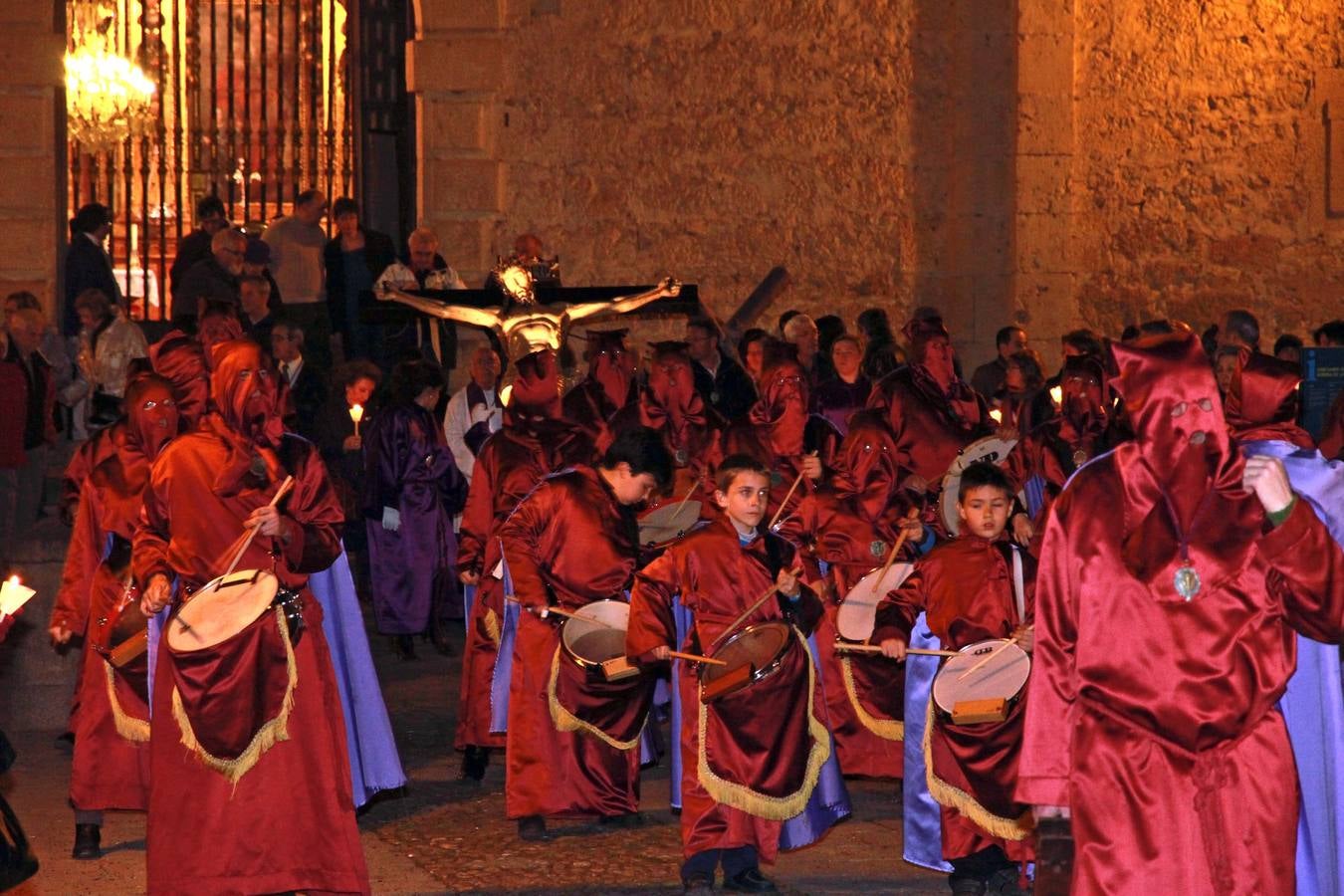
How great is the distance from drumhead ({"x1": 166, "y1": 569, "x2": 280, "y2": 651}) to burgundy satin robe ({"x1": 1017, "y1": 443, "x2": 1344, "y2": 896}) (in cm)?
271

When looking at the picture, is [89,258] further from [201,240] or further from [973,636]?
[973,636]

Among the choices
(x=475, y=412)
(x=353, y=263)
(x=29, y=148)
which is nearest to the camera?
(x=475, y=412)

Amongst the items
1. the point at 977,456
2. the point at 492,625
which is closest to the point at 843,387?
the point at 977,456

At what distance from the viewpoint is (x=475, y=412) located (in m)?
13.4

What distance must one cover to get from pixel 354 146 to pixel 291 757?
11544mm

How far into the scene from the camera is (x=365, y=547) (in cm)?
1459

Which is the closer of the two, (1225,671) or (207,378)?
(1225,671)

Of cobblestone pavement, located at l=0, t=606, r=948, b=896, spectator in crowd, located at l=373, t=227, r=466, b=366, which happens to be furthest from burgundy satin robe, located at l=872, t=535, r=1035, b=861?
spectator in crowd, located at l=373, t=227, r=466, b=366

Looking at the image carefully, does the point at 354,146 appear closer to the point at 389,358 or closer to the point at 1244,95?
the point at 389,358

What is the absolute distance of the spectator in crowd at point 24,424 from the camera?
12375mm

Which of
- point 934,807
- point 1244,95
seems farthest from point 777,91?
point 934,807

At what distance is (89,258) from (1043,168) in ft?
22.1

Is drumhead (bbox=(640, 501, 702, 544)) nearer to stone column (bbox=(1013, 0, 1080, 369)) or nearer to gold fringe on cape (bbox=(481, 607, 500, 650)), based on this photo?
gold fringe on cape (bbox=(481, 607, 500, 650))

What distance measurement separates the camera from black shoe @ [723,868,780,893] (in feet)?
25.0
